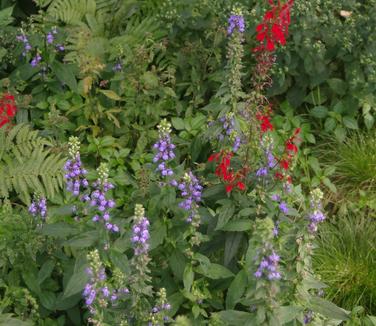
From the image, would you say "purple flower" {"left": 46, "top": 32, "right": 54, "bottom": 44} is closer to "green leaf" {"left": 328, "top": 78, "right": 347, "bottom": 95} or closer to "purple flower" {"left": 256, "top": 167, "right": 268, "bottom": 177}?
"green leaf" {"left": 328, "top": 78, "right": 347, "bottom": 95}

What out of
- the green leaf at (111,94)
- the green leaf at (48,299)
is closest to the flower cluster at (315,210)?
the green leaf at (48,299)

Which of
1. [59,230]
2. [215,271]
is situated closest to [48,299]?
[59,230]

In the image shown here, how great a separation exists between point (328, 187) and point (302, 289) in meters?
2.07

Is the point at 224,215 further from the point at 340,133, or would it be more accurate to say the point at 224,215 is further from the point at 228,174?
→ the point at 340,133

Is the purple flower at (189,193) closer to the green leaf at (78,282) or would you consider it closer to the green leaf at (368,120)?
the green leaf at (78,282)

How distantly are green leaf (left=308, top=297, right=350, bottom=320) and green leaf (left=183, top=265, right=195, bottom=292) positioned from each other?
0.61 meters

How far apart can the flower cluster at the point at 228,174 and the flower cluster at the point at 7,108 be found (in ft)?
5.18

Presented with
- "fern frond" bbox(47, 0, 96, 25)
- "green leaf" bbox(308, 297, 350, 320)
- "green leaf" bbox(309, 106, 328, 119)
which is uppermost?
"fern frond" bbox(47, 0, 96, 25)

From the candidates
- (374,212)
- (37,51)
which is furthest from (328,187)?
(37,51)

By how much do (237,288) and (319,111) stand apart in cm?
233

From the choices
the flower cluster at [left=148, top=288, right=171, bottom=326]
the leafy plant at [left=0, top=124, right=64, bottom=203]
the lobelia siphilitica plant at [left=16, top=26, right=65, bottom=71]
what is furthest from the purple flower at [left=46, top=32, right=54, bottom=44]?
the flower cluster at [left=148, top=288, right=171, bottom=326]

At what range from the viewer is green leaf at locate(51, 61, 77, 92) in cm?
516

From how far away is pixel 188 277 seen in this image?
3.54m

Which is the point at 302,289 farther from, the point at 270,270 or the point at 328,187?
the point at 328,187
